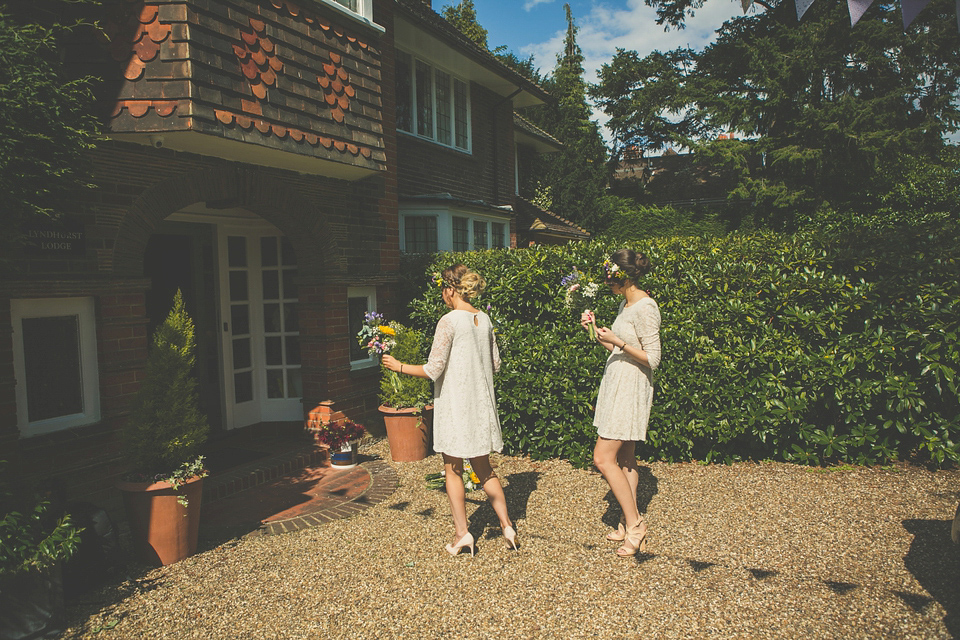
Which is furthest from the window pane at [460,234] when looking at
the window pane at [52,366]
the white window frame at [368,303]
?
the window pane at [52,366]

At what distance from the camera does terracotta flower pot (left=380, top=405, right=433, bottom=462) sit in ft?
21.8

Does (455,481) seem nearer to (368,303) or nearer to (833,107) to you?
(368,303)

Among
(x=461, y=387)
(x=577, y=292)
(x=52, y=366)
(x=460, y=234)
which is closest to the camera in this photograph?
(x=461, y=387)

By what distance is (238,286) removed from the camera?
24.0 feet

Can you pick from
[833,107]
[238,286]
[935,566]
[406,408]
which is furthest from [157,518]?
[833,107]

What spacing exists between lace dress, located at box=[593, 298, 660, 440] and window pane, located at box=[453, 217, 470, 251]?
6575mm

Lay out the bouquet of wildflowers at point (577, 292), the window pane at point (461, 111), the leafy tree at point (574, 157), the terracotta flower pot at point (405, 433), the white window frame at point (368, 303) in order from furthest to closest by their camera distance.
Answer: the leafy tree at point (574, 157), the window pane at point (461, 111), the white window frame at point (368, 303), the terracotta flower pot at point (405, 433), the bouquet of wildflowers at point (577, 292)

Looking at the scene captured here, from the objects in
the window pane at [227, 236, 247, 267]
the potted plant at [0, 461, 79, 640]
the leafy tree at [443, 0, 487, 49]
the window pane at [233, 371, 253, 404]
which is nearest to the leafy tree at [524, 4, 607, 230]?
the leafy tree at [443, 0, 487, 49]

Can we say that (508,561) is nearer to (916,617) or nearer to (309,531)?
(309,531)

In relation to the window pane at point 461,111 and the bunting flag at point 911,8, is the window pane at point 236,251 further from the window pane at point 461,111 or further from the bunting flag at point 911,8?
the bunting flag at point 911,8

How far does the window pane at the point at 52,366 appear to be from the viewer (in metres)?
4.38

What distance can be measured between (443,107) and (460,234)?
2.48m

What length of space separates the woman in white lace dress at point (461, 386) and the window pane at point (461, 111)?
8.13 meters

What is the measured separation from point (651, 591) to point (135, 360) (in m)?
4.27
